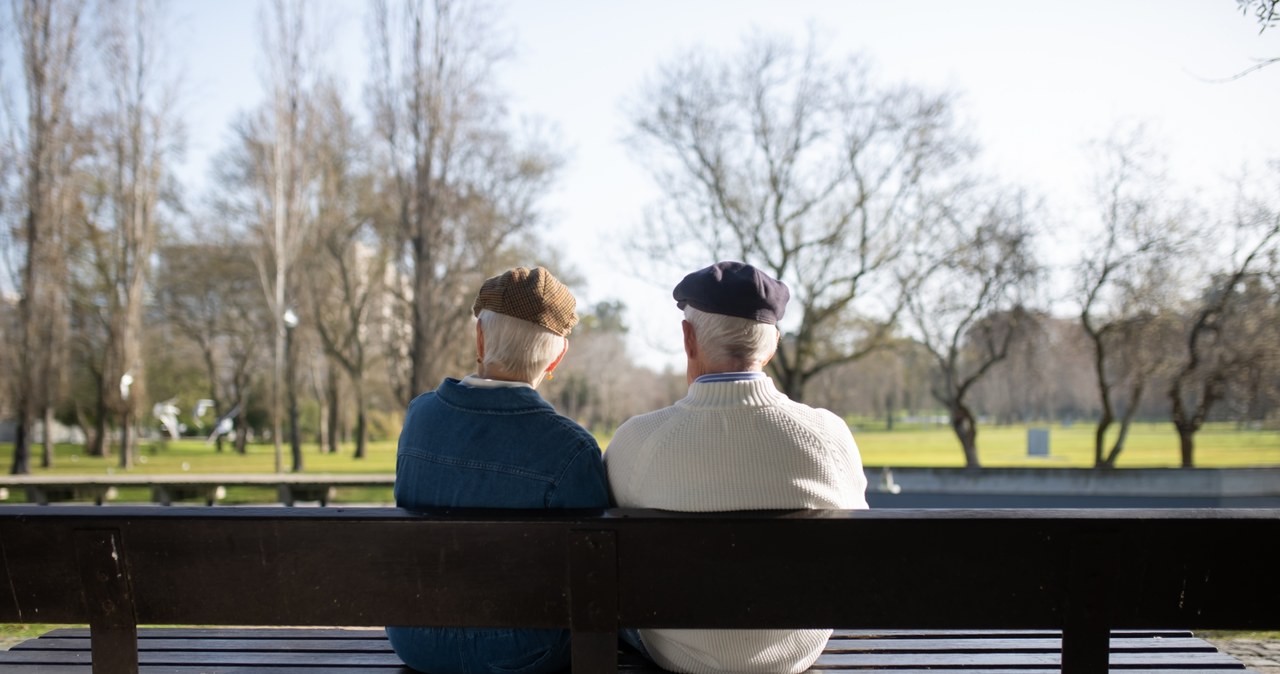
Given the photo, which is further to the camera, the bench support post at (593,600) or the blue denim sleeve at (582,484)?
the blue denim sleeve at (582,484)

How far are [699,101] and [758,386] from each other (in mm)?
22953

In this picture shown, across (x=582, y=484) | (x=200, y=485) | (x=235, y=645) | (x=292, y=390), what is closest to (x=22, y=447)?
(x=292, y=390)

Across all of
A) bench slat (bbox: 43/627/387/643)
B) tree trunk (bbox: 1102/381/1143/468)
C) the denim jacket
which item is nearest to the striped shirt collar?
the denim jacket

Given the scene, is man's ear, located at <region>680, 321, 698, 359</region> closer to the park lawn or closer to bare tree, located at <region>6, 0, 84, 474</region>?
the park lawn

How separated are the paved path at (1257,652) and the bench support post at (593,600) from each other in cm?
409

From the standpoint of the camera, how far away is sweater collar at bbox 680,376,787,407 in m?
2.21

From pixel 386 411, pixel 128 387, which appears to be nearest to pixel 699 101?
pixel 128 387

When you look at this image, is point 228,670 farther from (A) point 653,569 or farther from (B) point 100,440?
(B) point 100,440

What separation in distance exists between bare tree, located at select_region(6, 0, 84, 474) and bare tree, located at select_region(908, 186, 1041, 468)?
24019 mm

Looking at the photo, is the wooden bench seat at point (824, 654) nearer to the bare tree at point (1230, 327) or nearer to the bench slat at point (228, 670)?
the bench slat at point (228, 670)

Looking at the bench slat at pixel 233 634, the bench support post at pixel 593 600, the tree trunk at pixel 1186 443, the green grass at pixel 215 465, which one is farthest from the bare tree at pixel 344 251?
the bench support post at pixel 593 600

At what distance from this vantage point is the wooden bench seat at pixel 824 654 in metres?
2.46

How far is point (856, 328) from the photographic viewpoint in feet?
85.0

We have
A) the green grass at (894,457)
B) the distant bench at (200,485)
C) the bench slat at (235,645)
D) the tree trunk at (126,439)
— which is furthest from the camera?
the tree trunk at (126,439)
